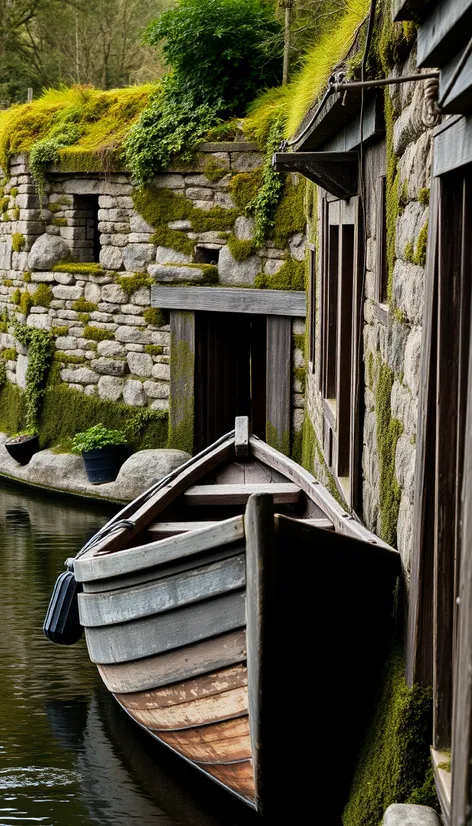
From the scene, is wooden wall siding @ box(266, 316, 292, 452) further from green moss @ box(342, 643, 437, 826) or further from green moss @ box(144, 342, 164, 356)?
green moss @ box(342, 643, 437, 826)

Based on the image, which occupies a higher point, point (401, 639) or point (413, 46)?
point (413, 46)

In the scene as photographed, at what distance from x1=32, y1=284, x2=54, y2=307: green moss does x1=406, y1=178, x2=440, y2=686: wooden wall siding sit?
10038mm

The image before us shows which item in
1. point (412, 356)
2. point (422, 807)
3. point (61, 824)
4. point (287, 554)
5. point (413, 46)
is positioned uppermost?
point (413, 46)

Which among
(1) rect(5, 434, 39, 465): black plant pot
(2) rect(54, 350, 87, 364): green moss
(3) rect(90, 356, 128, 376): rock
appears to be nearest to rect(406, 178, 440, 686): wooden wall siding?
(3) rect(90, 356, 128, 376): rock

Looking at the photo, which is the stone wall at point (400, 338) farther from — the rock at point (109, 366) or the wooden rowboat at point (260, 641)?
the rock at point (109, 366)

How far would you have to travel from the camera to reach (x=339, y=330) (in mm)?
7102

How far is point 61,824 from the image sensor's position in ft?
17.2

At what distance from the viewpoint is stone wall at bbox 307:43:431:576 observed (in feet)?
13.7

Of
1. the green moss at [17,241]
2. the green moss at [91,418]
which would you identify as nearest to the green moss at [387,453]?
the green moss at [91,418]

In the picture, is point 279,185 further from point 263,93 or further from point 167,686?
point 167,686

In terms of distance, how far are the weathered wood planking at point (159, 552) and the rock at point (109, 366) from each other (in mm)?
7133

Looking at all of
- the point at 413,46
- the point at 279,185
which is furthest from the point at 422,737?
the point at 279,185

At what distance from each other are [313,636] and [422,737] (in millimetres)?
536

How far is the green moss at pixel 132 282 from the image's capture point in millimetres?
12508
